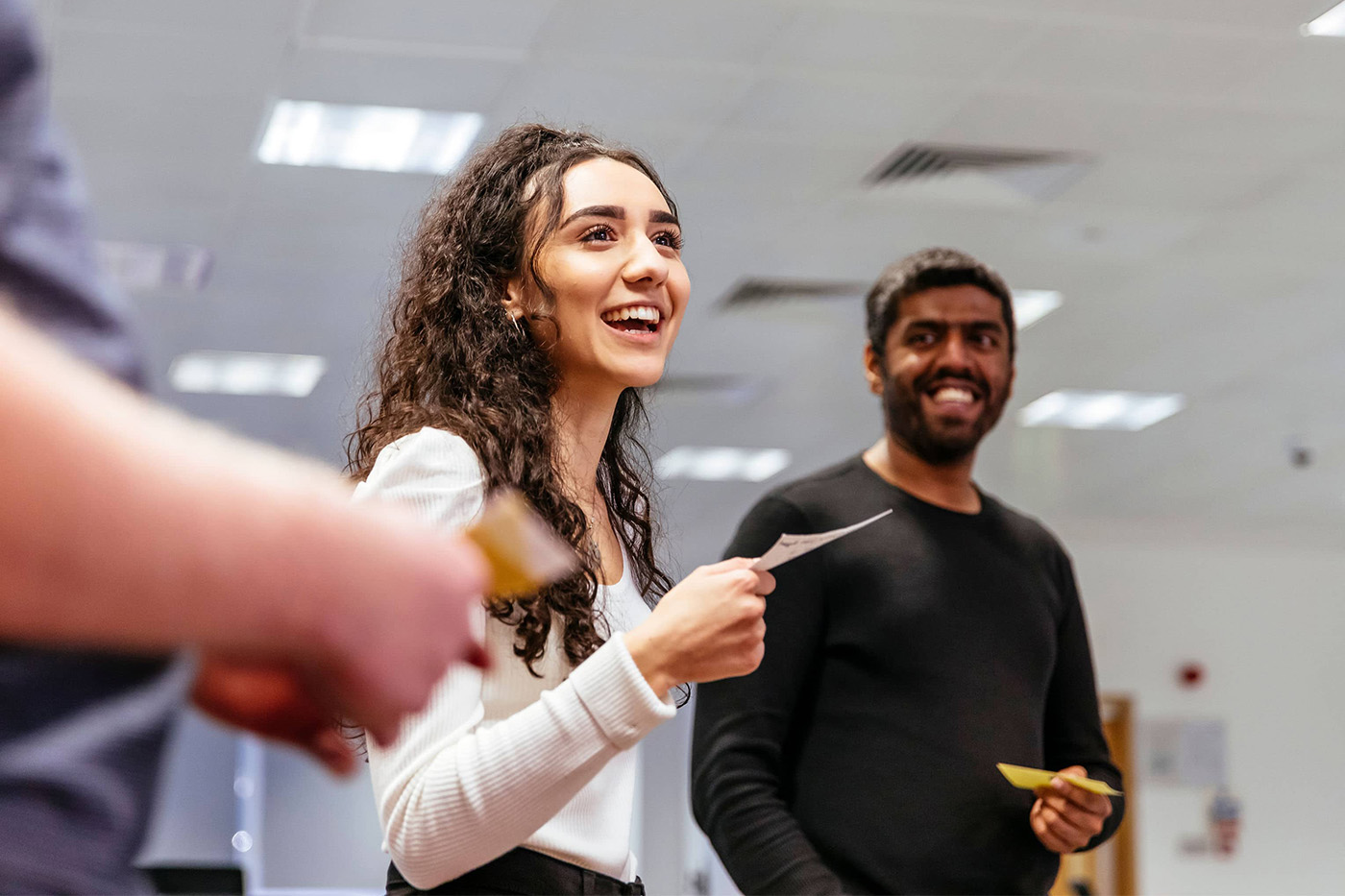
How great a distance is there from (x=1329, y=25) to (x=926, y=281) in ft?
8.76

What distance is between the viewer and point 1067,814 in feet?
5.43

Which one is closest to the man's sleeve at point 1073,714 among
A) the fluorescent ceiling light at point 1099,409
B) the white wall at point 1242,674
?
the fluorescent ceiling light at point 1099,409

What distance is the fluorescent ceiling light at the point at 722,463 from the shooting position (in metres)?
8.91

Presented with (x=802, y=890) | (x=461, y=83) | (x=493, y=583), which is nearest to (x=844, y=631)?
(x=802, y=890)

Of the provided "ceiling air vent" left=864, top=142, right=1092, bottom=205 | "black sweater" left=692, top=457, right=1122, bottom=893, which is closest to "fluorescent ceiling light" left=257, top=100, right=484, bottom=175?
"ceiling air vent" left=864, top=142, right=1092, bottom=205

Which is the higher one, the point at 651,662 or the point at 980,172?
the point at 980,172

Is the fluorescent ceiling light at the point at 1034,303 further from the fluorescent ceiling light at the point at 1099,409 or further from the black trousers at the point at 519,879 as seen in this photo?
the black trousers at the point at 519,879

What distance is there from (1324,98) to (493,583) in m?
4.66

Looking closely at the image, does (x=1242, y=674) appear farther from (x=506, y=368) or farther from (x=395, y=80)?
(x=506, y=368)

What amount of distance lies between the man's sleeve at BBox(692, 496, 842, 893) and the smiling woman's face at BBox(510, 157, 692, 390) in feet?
1.57

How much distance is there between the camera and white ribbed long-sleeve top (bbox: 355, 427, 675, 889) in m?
0.99

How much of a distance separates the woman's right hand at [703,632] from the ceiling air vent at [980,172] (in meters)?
3.93

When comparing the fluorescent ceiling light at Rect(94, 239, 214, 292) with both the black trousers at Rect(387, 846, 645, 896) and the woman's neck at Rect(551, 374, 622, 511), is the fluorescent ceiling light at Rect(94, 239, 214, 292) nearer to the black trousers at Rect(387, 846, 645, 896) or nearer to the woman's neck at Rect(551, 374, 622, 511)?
the woman's neck at Rect(551, 374, 622, 511)

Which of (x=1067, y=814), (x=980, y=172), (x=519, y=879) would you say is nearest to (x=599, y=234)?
(x=519, y=879)
